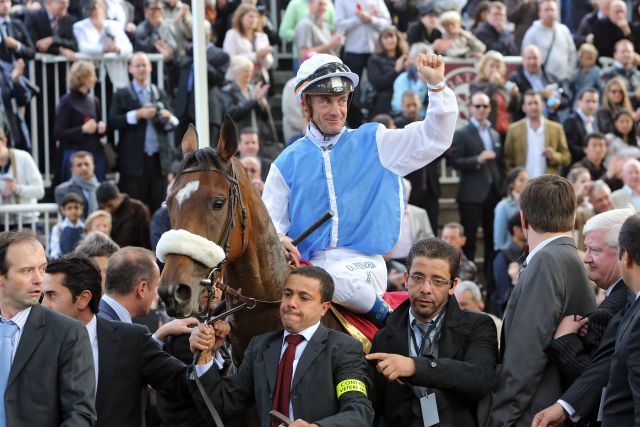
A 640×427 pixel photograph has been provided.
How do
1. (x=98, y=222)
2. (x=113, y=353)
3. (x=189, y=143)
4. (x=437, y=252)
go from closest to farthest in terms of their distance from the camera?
(x=437, y=252)
(x=113, y=353)
(x=189, y=143)
(x=98, y=222)

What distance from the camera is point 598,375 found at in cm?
559

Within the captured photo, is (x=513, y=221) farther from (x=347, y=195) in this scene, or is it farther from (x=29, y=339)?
(x=29, y=339)

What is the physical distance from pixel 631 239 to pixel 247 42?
10.3m

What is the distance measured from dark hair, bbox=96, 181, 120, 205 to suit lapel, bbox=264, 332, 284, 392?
6.68 meters

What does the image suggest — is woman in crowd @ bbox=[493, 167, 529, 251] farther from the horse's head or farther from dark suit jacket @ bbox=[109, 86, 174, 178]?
the horse's head

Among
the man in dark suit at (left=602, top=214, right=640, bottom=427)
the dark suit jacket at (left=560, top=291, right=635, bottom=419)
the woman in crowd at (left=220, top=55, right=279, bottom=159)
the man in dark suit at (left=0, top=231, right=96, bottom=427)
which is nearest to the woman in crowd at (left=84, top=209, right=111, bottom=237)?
the woman in crowd at (left=220, top=55, right=279, bottom=159)

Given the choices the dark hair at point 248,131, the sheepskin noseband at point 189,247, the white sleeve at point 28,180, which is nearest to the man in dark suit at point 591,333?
the sheepskin noseband at point 189,247

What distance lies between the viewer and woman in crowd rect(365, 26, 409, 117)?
1508cm

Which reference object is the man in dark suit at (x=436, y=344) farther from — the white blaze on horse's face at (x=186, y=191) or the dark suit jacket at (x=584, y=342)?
the white blaze on horse's face at (x=186, y=191)

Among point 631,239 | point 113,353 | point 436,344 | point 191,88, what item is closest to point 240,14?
point 191,88

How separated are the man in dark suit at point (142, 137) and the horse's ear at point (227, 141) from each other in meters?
7.79

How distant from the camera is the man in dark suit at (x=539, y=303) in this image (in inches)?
230

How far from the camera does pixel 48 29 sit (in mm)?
14148

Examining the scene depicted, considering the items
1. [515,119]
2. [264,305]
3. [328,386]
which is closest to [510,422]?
[328,386]
